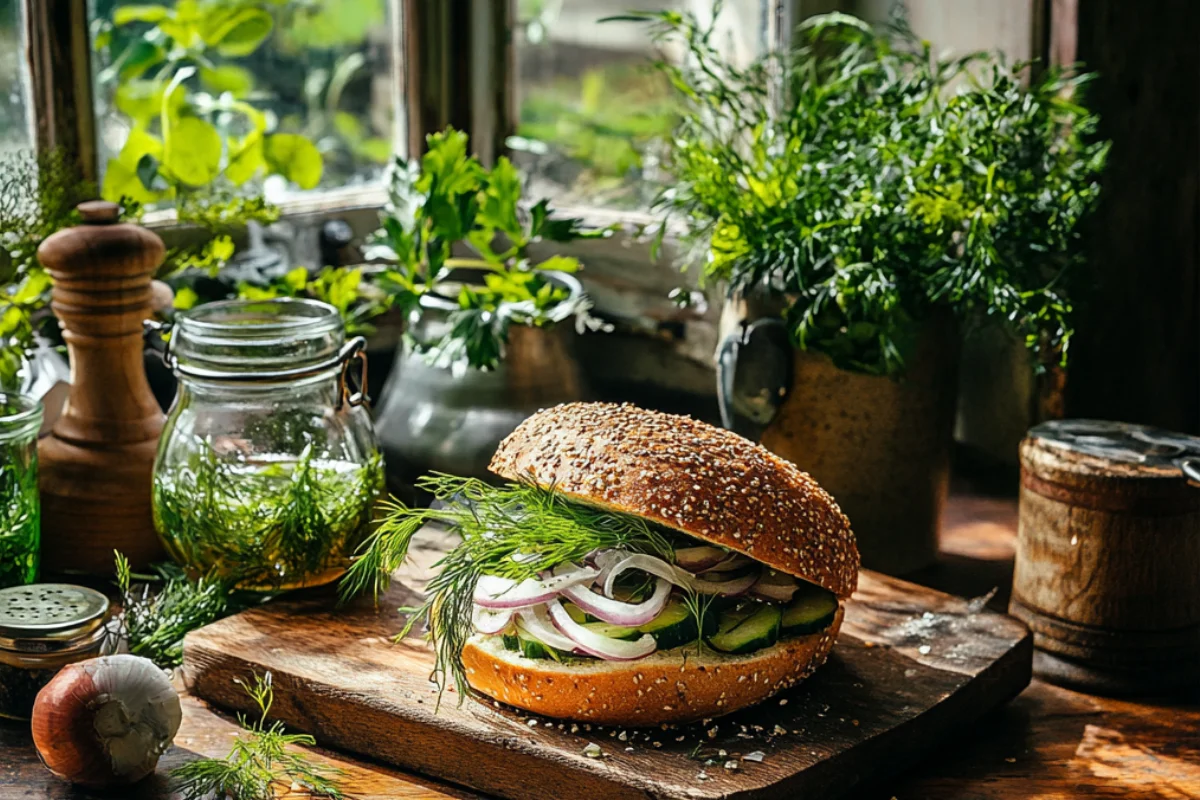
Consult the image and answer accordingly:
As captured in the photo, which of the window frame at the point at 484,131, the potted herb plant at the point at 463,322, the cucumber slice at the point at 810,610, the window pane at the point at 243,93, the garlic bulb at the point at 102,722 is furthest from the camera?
the window frame at the point at 484,131

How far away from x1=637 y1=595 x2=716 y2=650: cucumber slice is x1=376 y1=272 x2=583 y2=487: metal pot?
1.50ft

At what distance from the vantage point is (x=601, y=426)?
1.21 metres

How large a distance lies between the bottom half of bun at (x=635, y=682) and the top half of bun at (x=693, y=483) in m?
0.09

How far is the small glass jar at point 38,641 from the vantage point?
3.77 feet

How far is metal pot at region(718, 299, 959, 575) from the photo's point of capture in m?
1.45

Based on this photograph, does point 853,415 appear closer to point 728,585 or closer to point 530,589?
point 728,585

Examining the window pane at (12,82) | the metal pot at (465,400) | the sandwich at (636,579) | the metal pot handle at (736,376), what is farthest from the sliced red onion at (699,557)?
the window pane at (12,82)

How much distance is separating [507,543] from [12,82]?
2.92 ft

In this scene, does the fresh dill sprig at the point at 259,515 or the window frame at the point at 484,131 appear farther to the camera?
the window frame at the point at 484,131

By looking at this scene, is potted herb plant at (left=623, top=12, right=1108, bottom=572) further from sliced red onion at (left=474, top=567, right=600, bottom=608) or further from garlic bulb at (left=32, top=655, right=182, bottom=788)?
garlic bulb at (left=32, top=655, right=182, bottom=788)

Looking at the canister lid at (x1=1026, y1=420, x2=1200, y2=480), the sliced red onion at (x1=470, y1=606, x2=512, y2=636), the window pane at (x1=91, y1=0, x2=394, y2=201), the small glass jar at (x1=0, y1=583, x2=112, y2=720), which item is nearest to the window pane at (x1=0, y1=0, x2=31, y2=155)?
the window pane at (x1=91, y1=0, x2=394, y2=201)

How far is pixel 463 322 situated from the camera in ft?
5.00

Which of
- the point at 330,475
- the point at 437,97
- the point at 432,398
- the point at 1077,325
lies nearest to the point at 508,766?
the point at 330,475

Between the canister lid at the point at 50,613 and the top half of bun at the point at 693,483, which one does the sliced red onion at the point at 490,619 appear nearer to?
the top half of bun at the point at 693,483
